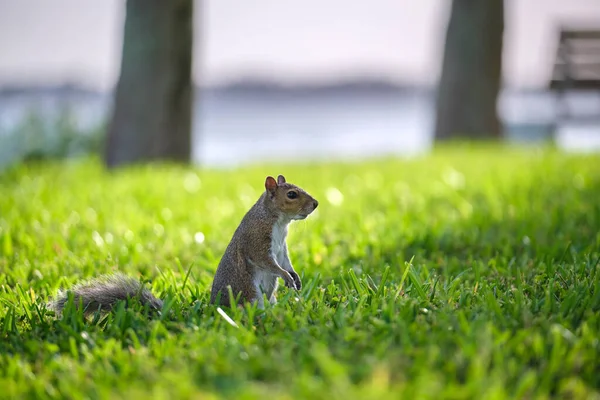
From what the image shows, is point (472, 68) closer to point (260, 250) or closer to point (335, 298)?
point (335, 298)

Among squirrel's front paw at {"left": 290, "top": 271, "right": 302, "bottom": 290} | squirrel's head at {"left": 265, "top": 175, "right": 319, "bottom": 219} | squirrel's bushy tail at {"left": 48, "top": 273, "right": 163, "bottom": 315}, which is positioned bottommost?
squirrel's bushy tail at {"left": 48, "top": 273, "right": 163, "bottom": 315}

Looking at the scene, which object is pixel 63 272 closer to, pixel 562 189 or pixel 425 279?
pixel 425 279

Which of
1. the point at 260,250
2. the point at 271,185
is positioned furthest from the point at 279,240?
the point at 271,185

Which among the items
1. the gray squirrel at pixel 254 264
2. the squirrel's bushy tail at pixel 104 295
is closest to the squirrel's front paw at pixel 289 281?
the gray squirrel at pixel 254 264

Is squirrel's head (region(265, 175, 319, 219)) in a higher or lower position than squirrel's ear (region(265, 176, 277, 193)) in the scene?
lower

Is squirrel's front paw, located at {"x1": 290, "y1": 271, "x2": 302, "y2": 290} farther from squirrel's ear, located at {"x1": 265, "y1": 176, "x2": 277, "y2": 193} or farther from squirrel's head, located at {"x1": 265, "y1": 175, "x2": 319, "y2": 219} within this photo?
squirrel's ear, located at {"x1": 265, "y1": 176, "x2": 277, "y2": 193}

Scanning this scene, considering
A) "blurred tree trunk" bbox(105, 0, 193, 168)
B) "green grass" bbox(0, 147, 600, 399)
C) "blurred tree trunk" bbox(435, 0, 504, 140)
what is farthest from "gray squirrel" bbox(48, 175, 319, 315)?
"blurred tree trunk" bbox(435, 0, 504, 140)

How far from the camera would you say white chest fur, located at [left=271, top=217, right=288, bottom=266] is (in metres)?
3.03

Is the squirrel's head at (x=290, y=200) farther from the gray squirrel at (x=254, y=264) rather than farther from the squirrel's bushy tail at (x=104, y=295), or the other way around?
the squirrel's bushy tail at (x=104, y=295)

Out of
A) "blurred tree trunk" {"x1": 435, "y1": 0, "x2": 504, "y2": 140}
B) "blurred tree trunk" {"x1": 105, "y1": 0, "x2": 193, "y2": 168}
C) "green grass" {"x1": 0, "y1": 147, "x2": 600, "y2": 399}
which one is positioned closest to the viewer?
"green grass" {"x1": 0, "y1": 147, "x2": 600, "y2": 399}

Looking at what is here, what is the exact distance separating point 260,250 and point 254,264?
7 cm

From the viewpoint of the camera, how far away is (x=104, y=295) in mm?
3090

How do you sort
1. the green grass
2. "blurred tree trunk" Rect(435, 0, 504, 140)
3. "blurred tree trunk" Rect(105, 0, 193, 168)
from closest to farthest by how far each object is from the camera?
the green grass < "blurred tree trunk" Rect(105, 0, 193, 168) < "blurred tree trunk" Rect(435, 0, 504, 140)

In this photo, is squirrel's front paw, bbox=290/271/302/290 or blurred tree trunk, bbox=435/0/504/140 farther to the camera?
blurred tree trunk, bbox=435/0/504/140
